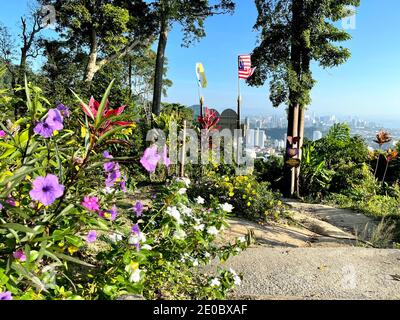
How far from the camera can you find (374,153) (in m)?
10.5

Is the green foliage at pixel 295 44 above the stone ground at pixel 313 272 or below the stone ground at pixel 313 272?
above

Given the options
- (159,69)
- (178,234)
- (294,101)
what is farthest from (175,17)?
(178,234)

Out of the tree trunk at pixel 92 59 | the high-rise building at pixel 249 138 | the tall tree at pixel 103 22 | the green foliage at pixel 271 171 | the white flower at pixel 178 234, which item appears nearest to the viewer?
the white flower at pixel 178 234

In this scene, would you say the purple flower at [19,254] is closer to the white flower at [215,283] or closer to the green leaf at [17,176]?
the green leaf at [17,176]

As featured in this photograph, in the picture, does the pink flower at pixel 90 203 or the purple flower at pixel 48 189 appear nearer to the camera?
the purple flower at pixel 48 189

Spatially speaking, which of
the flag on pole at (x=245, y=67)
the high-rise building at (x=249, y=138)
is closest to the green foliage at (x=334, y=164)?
the high-rise building at (x=249, y=138)

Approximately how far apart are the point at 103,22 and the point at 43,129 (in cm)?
1464

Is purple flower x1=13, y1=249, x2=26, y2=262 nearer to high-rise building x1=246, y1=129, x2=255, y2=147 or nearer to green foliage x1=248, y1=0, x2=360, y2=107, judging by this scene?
green foliage x1=248, y1=0, x2=360, y2=107

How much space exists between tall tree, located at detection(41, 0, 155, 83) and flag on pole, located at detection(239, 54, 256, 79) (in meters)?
7.13

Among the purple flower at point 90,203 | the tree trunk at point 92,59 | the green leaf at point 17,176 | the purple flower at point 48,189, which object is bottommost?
the purple flower at point 90,203

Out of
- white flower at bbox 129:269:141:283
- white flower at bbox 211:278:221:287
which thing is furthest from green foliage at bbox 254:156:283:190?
white flower at bbox 129:269:141:283

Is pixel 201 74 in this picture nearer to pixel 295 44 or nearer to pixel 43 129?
pixel 295 44

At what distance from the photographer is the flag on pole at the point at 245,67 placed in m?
8.14

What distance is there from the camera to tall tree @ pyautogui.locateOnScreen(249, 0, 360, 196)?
7109 mm
